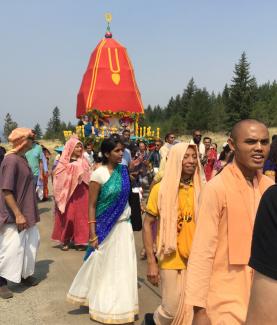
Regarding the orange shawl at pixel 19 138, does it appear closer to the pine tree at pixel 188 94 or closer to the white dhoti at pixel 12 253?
the white dhoti at pixel 12 253

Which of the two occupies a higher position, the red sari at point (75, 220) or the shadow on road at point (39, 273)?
the red sari at point (75, 220)

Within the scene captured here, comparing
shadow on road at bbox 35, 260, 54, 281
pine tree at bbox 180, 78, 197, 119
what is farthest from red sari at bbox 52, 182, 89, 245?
pine tree at bbox 180, 78, 197, 119

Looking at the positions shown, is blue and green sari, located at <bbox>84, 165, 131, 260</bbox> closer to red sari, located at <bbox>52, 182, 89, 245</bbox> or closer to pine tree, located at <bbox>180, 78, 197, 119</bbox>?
red sari, located at <bbox>52, 182, 89, 245</bbox>

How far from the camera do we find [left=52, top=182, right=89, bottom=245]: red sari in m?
6.99

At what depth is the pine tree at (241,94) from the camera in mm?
70688

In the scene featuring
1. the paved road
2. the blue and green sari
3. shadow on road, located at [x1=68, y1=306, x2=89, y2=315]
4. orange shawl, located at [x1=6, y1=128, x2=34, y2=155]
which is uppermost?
orange shawl, located at [x1=6, y1=128, x2=34, y2=155]

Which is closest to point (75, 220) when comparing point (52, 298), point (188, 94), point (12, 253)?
point (12, 253)

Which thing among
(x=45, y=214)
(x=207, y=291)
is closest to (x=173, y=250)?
(x=207, y=291)

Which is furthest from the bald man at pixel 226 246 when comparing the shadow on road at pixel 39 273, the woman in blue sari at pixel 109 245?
the shadow on road at pixel 39 273

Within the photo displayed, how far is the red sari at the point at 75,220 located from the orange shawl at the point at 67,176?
11cm

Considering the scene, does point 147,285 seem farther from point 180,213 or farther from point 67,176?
point 67,176

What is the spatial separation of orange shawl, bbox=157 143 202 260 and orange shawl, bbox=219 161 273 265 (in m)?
0.95

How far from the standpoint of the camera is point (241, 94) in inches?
2813

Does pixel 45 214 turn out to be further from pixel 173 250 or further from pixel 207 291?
pixel 207 291
